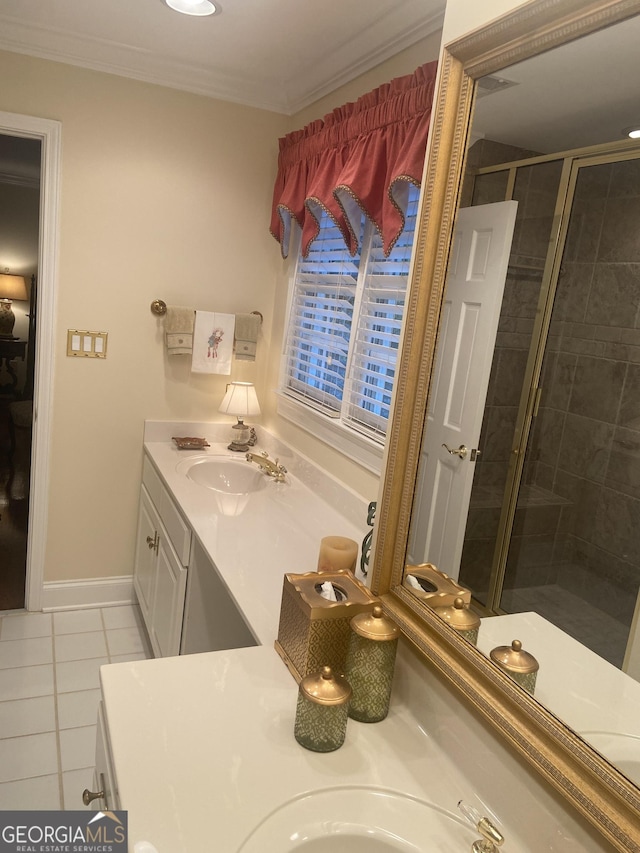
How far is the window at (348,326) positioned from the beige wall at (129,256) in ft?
1.16

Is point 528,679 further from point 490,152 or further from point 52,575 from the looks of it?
point 52,575

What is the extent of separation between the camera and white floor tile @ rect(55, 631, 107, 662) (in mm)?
2744

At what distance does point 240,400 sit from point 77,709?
4.63 ft

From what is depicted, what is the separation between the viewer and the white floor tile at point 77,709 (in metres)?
2.33

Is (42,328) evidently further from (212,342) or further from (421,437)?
(421,437)

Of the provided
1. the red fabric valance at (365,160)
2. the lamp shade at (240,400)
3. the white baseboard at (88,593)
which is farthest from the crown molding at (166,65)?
the white baseboard at (88,593)

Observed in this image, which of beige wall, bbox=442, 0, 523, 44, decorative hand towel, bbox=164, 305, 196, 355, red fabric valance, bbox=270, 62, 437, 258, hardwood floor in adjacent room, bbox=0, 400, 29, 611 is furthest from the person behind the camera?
hardwood floor in adjacent room, bbox=0, 400, 29, 611

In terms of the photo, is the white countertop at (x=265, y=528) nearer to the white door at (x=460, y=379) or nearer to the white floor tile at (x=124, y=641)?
the white door at (x=460, y=379)

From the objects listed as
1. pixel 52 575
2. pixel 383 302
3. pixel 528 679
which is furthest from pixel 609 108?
pixel 52 575

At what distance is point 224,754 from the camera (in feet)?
3.53

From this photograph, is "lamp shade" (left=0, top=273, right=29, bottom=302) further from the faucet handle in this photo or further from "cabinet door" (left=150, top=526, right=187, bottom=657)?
the faucet handle

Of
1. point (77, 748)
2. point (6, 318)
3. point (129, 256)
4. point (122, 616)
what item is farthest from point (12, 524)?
point (6, 318)

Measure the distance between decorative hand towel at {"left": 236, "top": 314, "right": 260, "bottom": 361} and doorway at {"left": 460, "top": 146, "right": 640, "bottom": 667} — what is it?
2.05 m

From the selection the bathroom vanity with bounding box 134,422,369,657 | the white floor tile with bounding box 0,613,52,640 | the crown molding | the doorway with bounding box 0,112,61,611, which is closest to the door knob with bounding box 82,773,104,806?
the bathroom vanity with bounding box 134,422,369,657
